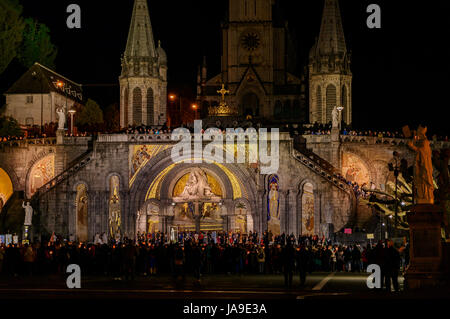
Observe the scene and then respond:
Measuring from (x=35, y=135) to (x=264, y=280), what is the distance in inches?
1549

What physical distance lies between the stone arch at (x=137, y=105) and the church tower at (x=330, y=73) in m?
14.7

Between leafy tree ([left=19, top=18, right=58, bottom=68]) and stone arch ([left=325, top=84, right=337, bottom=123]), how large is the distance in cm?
3545

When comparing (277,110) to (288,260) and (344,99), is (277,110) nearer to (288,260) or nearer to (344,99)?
(344,99)

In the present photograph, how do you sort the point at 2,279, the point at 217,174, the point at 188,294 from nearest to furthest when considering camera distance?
the point at 188,294
the point at 2,279
the point at 217,174

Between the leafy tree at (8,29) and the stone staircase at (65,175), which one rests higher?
the leafy tree at (8,29)

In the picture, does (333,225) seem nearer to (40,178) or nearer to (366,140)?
(366,140)

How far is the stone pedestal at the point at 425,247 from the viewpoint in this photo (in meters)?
26.8

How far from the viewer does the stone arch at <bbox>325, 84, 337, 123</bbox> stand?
7419cm

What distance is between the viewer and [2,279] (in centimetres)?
3569

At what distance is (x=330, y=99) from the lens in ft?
243

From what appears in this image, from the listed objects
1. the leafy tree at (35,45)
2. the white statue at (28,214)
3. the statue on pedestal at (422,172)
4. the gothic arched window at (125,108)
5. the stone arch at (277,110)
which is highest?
the leafy tree at (35,45)

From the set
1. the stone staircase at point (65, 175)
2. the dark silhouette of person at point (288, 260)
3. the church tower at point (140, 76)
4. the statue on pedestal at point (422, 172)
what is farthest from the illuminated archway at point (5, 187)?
the statue on pedestal at point (422, 172)

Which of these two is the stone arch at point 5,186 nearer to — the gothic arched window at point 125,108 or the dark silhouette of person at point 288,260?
the gothic arched window at point 125,108
